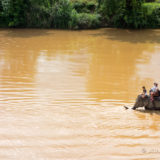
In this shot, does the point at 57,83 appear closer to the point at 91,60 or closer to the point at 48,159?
the point at 91,60

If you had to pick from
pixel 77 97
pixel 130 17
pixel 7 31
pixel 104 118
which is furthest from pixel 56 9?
pixel 104 118

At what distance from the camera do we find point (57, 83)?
13.2 metres

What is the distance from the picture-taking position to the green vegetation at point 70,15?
26438mm

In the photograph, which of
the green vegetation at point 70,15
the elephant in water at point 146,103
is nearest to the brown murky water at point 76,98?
the elephant in water at point 146,103

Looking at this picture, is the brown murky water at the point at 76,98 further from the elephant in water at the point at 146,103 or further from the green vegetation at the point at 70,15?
the green vegetation at the point at 70,15

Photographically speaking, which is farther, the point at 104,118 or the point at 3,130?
the point at 104,118

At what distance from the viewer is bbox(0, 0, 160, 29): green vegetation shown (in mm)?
26438

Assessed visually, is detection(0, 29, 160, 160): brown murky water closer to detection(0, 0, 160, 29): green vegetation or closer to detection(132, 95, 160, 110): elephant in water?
detection(132, 95, 160, 110): elephant in water

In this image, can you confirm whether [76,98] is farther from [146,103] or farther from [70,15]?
[70,15]

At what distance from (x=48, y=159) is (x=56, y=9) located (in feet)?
72.9

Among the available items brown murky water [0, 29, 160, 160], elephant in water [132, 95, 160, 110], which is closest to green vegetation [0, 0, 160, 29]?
brown murky water [0, 29, 160, 160]

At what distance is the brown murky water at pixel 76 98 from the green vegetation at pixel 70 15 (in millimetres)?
4306

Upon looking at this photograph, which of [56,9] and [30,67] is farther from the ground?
[56,9]

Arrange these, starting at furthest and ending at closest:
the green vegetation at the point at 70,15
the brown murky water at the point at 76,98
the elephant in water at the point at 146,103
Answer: the green vegetation at the point at 70,15 → the elephant in water at the point at 146,103 → the brown murky water at the point at 76,98
